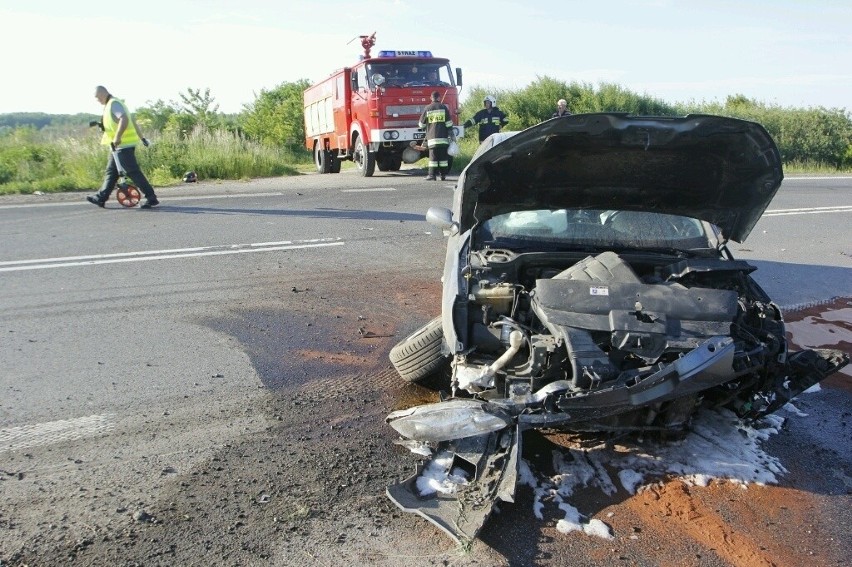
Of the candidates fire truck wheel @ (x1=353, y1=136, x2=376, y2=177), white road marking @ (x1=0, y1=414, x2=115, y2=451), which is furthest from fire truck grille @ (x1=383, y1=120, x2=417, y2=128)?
white road marking @ (x1=0, y1=414, x2=115, y2=451)

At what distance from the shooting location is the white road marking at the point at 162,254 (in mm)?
8188

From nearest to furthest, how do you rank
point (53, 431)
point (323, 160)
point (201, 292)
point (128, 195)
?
point (53, 431)
point (201, 292)
point (128, 195)
point (323, 160)

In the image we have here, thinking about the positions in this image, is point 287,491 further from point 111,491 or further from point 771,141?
point 771,141

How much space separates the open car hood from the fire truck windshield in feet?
39.4

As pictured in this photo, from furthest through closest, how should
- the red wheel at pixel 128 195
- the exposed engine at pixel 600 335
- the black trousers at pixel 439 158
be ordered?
the black trousers at pixel 439 158 < the red wheel at pixel 128 195 < the exposed engine at pixel 600 335

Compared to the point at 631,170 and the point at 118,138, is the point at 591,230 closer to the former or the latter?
the point at 631,170

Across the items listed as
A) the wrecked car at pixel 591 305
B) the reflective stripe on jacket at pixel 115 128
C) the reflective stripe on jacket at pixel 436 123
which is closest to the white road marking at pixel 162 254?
the reflective stripe on jacket at pixel 115 128

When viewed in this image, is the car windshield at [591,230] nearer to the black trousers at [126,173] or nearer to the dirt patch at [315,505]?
the dirt patch at [315,505]

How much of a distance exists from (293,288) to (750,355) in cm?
472

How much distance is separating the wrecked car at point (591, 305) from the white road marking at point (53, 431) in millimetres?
1858

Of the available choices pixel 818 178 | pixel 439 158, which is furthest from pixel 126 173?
pixel 818 178

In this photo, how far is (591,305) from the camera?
3.99 meters

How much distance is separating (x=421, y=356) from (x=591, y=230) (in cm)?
147

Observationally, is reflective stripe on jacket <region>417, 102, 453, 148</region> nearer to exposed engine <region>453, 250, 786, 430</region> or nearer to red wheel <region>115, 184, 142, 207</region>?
red wheel <region>115, 184, 142, 207</region>
